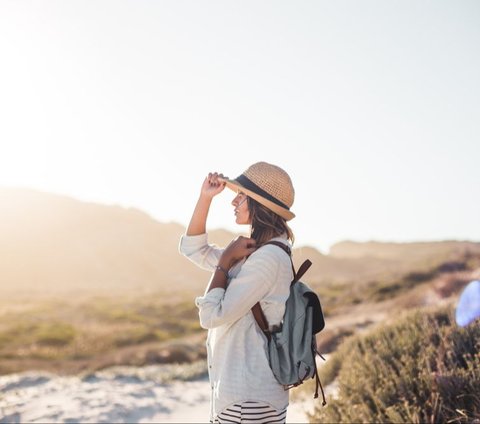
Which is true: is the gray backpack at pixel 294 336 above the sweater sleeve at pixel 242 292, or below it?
below

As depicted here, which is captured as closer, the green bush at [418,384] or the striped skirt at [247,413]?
the striped skirt at [247,413]

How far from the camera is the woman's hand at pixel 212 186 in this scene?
303 cm

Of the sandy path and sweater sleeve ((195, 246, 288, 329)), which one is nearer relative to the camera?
sweater sleeve ((195, 246, 288, 329))

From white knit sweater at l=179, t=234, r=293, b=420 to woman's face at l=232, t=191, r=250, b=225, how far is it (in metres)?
0.27

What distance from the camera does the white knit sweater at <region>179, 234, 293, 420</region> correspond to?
2498mm

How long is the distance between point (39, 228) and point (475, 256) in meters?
98.9

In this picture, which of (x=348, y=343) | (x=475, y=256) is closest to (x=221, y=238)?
(x=475, y=256)

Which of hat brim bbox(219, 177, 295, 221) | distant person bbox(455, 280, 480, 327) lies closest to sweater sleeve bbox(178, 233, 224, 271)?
hat brim bbox(219, 177, 295, 221)

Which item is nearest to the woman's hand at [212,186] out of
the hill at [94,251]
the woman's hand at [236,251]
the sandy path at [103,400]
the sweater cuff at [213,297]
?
the woman's hand at [236,251]

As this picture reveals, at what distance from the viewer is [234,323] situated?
264 cm

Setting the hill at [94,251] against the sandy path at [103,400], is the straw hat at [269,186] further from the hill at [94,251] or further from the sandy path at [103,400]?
the hill at [94,251]

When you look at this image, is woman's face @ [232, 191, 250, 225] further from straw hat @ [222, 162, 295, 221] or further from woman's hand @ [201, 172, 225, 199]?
woman's hand @ [201, 172, 225, 199]

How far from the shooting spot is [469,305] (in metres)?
4.45

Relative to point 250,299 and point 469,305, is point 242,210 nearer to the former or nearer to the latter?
point 250,299
